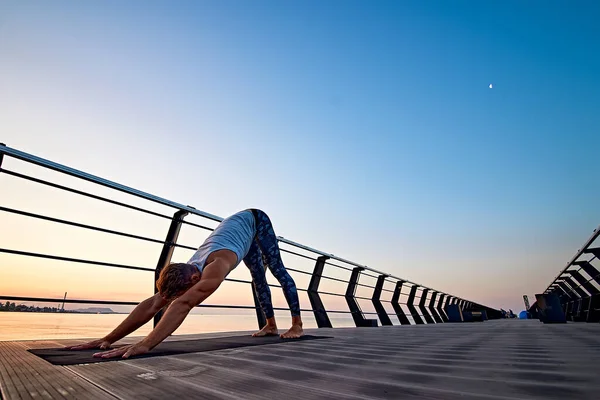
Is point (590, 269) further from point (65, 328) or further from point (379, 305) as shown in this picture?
point (65, 328)

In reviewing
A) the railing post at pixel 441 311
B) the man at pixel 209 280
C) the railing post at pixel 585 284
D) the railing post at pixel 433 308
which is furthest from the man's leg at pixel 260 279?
the railing post at pixel 441 311

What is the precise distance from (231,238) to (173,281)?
2.12 ft

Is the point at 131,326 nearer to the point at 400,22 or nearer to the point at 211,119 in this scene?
the point at 211,119

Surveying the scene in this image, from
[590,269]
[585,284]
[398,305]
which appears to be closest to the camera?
[590,269]

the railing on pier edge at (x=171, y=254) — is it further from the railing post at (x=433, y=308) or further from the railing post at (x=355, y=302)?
the railing post at (x=433, y=308)

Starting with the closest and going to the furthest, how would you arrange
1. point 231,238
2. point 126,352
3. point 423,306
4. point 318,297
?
1. point 126,352
2. point 231,238
3. point 318,297
4. point 423,306

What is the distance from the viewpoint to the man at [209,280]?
154 centimetres

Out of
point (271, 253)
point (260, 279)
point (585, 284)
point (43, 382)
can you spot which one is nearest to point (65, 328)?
point (260, 279)

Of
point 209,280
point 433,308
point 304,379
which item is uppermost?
point 209,280

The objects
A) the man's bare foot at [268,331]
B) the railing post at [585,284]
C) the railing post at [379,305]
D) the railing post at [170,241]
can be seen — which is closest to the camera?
the railing post at [170,241]

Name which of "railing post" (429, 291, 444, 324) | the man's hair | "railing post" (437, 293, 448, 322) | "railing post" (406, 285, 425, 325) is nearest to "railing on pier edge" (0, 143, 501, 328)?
the man's hair

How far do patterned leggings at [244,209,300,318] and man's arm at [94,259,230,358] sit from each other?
112 cm

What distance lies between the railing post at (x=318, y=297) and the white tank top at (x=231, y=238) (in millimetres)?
2545

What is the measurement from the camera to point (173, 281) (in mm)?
1730
